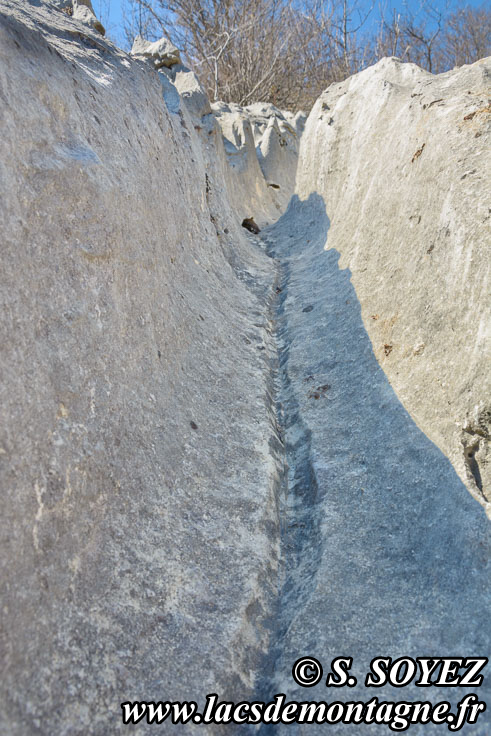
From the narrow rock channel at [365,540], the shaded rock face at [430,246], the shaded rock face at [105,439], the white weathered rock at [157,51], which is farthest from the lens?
the white weathered rock at [157,51]

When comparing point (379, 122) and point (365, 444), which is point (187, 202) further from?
point (365, 444)

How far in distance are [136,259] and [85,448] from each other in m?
1.00

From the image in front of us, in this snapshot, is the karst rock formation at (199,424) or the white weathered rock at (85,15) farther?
the white weathered rock at (85,15)

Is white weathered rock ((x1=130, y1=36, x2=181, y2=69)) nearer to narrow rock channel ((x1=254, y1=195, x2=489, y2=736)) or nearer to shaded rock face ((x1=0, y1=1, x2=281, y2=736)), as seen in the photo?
shaded rock face ((x1=0, y1=1, x2=281, y2=736))

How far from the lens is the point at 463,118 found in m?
2.76

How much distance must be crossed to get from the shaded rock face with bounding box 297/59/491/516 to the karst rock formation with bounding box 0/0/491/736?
0.5 inches

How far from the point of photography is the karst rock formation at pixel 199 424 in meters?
1.38

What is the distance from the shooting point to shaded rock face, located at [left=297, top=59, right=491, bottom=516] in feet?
6.76

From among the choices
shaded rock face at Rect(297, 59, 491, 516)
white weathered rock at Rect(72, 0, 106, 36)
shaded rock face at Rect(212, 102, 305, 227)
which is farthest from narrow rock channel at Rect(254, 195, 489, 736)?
shaded rock face at Rect(212, 102, 305, 227)

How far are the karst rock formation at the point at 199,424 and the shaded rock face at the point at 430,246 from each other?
13 millimetres

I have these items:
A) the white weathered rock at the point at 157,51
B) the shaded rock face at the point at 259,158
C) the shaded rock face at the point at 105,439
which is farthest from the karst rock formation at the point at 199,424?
the shaded rock face at the point at 259,158

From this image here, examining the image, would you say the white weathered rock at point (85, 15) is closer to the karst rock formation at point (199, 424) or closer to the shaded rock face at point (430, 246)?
the karst rock formation at point (199, 424)

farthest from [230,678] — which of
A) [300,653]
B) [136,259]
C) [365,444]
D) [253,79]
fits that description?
[253,79]

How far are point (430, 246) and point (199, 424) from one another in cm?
142
